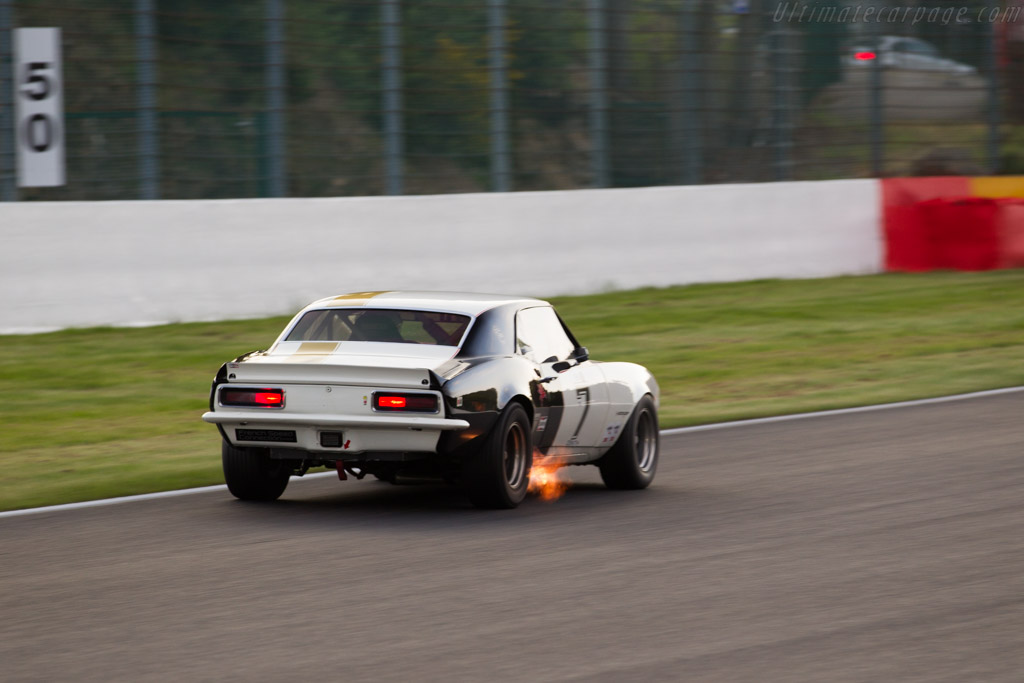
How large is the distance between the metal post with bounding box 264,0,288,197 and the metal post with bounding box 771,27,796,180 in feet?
26.5

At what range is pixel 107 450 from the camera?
38.0ft

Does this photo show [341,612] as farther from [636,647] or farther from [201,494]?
[201,494]

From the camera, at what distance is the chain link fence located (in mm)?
17719

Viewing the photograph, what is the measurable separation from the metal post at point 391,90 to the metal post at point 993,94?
1069 centimetres

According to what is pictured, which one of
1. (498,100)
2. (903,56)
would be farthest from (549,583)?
(903,56)

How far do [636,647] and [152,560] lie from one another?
9.12 feet

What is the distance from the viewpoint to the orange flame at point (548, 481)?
31.7 ft

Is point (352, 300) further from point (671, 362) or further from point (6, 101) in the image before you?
point (6, 101)

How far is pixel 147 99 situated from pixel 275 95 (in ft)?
5.81

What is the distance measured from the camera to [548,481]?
10.7m

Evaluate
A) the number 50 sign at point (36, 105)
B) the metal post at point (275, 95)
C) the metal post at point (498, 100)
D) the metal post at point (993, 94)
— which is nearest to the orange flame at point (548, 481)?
the number 50 sign at point (36, 105)

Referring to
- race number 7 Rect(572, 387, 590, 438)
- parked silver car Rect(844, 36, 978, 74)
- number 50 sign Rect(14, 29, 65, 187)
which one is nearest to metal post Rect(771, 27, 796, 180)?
parked silver car Rect(844, 36, 978, 74)

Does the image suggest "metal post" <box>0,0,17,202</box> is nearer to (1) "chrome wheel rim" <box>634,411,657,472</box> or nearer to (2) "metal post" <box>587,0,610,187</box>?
(2) "metal post" <box>587,0,610,187</box>

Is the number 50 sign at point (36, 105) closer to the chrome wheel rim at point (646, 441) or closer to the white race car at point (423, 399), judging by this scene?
the white race car at point (423, 399)
